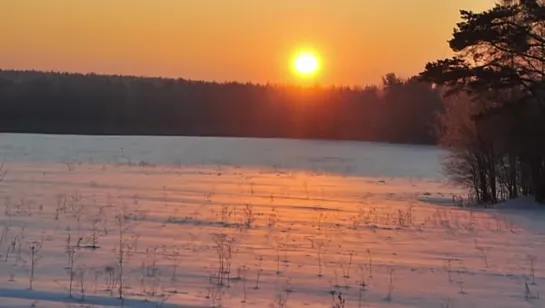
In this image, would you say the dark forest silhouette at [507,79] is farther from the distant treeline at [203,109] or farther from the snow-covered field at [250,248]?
the distant treeline at [203,109]

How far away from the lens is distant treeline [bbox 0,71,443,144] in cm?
10156


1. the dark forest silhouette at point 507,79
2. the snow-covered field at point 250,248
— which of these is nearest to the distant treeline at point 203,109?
the dark forest silhouette at point 507,79

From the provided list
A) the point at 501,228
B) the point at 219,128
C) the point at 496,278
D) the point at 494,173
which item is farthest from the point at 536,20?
the point at 219,128

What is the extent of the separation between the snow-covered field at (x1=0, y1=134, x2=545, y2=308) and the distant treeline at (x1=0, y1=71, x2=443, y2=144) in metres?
71.1

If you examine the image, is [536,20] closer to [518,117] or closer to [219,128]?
[518,117]

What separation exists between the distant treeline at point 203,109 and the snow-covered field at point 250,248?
233ft

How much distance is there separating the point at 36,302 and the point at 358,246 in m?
6.91

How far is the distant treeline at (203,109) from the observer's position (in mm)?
101562

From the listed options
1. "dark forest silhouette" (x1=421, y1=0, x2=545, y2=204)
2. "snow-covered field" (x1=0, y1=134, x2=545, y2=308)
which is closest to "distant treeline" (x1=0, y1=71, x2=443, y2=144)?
"dark forest silhouette" (x1=421, y1=0, x2=545, y2=204)

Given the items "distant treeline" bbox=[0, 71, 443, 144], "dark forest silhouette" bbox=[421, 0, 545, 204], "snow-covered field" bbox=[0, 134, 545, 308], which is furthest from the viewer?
"distant treeline" bbox=[0, 71, 443, 144]

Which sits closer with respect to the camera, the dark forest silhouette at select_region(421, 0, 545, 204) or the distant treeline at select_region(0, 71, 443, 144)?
the dark forest silhouette at select_region(421, 0, 545, 204)

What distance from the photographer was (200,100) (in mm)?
128000

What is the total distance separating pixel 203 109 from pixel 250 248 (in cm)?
11224

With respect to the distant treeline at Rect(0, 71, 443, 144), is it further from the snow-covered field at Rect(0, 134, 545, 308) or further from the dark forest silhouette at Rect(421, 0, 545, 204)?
the snow-covered field at Rect(0, 134, 545, 308)
